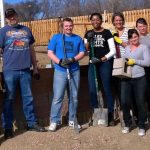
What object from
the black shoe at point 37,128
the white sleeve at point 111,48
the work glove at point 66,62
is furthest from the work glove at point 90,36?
the black shoe at point 37,128

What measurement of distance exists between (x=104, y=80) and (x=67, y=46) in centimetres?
86

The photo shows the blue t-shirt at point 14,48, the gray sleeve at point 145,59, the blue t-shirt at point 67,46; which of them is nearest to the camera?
the blue t-shirt at point 14,48

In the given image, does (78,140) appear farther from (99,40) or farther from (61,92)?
(99,40)

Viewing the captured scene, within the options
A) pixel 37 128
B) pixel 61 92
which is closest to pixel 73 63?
pixel 61 92

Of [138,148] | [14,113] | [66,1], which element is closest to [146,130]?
[138,148]

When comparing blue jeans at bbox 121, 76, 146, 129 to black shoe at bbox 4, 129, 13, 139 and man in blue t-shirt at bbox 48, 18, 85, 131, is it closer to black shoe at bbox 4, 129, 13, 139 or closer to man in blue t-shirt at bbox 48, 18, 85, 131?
man in blue t-shirt at bbox 48, 18, 85, 131

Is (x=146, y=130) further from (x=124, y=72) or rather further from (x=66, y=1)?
Answer: (x=66, y=1)

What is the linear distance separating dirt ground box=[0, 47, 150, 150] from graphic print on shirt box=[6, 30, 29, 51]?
1.42 metres

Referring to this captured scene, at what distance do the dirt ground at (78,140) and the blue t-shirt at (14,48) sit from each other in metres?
1.13

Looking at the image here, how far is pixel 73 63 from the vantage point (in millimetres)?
7918

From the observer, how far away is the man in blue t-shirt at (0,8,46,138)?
24.6 feet

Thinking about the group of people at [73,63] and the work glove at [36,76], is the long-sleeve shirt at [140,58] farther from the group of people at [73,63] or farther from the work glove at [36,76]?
the work glove at [36,76]

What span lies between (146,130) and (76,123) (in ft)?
3.77

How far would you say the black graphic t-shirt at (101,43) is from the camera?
8.03 metres
